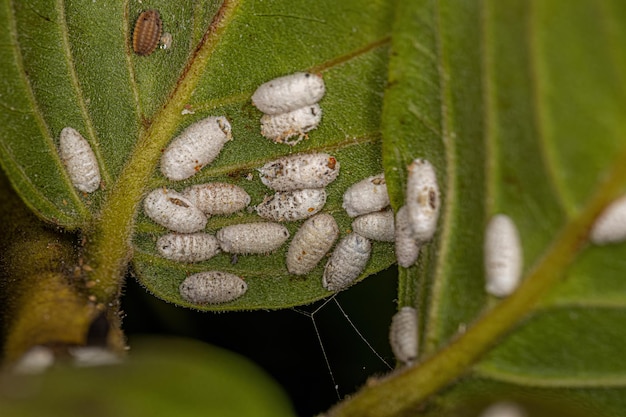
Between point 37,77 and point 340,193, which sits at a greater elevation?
point 37,77

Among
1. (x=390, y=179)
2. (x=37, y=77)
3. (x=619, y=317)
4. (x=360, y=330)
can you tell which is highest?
(x=37, y=77)

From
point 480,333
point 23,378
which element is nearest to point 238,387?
point 23,378

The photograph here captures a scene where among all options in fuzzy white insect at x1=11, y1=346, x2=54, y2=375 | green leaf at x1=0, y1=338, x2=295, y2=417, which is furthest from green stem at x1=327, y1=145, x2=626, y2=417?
fuzzy white insect at x1=11, y1=346, x2=54, y2=375

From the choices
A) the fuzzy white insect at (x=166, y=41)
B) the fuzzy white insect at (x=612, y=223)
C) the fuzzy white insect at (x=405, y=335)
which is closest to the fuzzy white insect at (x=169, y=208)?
the fuzzy white insect at (x=166, y=41)

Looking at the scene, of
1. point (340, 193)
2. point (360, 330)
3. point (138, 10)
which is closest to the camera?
point (138, 10)

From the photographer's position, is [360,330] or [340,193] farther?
[360,330]

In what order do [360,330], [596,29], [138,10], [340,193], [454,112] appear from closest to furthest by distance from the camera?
1. [596,29]
2. [454,112]
3. [138,10]
4. [340,193]
5. [360,330]

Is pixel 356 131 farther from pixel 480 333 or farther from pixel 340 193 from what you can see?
pixel 480 333
